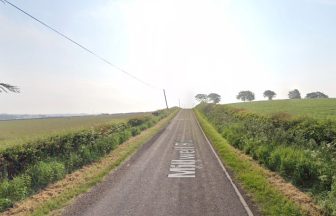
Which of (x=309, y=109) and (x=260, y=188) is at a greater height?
(x=309, y=109)

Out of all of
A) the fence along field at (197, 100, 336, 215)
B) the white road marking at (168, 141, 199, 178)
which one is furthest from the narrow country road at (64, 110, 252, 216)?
the fence along field at (197, 100, 336, 215)

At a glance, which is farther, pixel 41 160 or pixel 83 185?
pixel 41 160

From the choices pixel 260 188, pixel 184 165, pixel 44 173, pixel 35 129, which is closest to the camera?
pixel 260 188

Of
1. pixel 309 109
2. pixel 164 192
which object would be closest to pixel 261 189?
pixel 164 192

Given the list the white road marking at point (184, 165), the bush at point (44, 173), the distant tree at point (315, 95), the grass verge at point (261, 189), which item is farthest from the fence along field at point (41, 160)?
the distant tree at point (315, 95)

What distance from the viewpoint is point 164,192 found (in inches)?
461

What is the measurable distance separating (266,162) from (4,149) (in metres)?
12.0

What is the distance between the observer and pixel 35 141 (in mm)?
14672

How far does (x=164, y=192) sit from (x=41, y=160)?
6.04 meters

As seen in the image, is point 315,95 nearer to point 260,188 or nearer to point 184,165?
point 184,165

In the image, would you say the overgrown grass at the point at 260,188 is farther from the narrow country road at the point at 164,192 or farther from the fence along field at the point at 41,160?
the fence along field at the point at 41,160

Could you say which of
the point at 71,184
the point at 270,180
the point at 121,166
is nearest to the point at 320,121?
the point at 270,180

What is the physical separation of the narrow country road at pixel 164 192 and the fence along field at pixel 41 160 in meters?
2.23

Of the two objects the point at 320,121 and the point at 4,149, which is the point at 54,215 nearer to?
the point at 4,149
